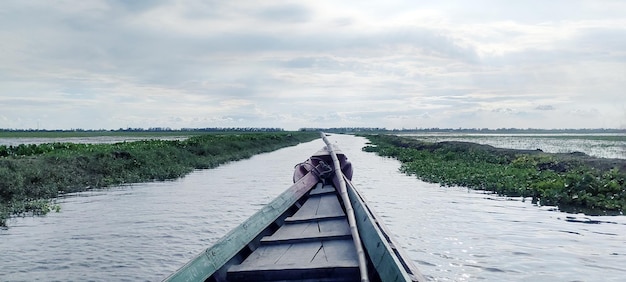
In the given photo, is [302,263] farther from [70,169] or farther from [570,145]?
[570,145]

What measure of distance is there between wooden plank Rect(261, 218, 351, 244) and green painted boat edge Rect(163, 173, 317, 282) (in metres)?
0.22

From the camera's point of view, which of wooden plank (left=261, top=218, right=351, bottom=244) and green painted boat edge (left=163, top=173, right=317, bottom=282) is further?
wooden plank (left=261, top=218, right=351, bottom=244)

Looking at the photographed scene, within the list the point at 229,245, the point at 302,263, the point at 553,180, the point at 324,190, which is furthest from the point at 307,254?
the point at 553,180

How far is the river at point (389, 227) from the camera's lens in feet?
26.3

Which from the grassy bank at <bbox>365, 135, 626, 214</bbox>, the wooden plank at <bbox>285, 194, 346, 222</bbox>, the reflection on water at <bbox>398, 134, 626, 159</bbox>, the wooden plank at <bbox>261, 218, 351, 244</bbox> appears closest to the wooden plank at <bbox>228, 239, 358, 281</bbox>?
the wooden plank at <bbox>261, 218, 351, 244</bbox>

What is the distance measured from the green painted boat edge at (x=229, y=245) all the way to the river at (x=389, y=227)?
2.15 metres

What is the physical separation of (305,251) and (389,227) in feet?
20.0

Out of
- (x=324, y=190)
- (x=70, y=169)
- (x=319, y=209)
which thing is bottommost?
(x=70, y=169)

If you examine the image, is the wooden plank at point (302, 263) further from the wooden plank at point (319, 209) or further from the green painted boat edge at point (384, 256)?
the wooden plank at point (319, 209)

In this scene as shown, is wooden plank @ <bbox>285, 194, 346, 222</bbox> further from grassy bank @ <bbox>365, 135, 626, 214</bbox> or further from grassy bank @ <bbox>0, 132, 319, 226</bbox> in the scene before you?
grassy bank @ <bbox>365, 135, 626, 214</bbox>

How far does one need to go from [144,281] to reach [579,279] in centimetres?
669

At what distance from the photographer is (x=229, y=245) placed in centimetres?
539

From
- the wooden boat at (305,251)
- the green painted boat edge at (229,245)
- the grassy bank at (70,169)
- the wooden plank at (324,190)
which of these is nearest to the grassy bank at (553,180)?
the wooden plank at (324,190)

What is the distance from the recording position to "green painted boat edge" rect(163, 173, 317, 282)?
14.9 feet
